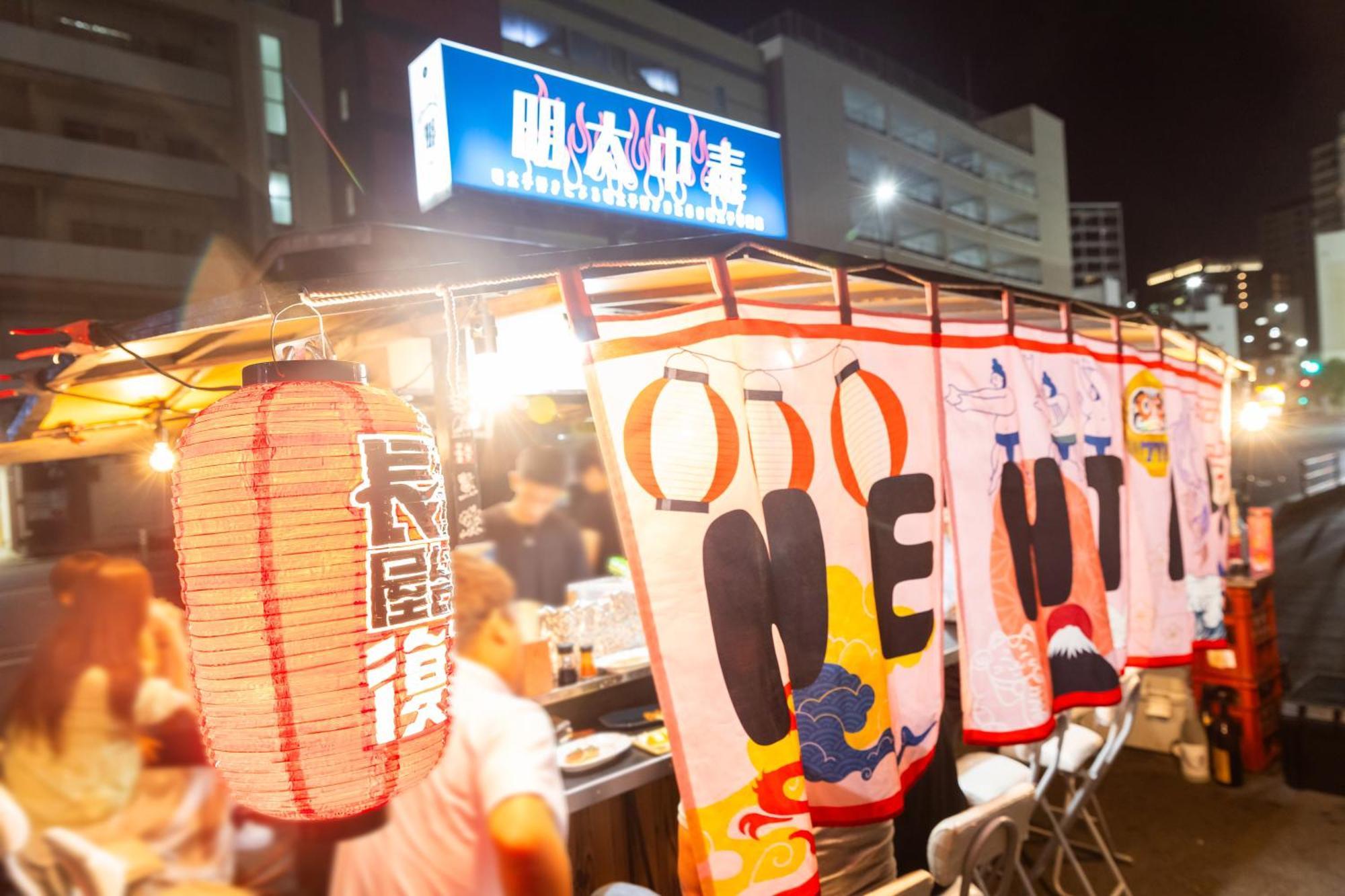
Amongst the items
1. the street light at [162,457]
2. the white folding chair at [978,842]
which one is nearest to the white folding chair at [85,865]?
the street light at [162,457]

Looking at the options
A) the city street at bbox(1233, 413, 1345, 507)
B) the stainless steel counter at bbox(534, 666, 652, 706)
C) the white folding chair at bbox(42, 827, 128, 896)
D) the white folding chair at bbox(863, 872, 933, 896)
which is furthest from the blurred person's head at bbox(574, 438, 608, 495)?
the white folding chair at bbox(863, 872, 933, 896)

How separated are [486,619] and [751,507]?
262 cm

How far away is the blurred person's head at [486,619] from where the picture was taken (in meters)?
4.52

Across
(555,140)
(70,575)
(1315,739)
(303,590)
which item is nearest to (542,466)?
(555,140)

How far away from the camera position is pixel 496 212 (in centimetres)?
712

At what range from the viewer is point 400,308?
10.3ft

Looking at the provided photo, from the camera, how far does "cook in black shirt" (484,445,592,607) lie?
A: 915 cm

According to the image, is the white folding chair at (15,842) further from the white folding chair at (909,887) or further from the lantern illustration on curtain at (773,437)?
the lantern illustration on curtain at (773,437)

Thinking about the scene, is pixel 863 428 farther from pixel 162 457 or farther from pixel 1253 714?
pixel 1253 714

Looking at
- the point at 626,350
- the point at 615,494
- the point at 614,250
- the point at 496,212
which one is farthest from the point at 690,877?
the point at 496,212

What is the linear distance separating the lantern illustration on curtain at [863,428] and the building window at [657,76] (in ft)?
85.5

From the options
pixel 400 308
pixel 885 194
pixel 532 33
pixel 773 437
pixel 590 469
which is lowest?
pixel 590 469

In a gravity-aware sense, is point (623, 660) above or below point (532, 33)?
below

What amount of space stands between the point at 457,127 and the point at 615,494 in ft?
17.3
